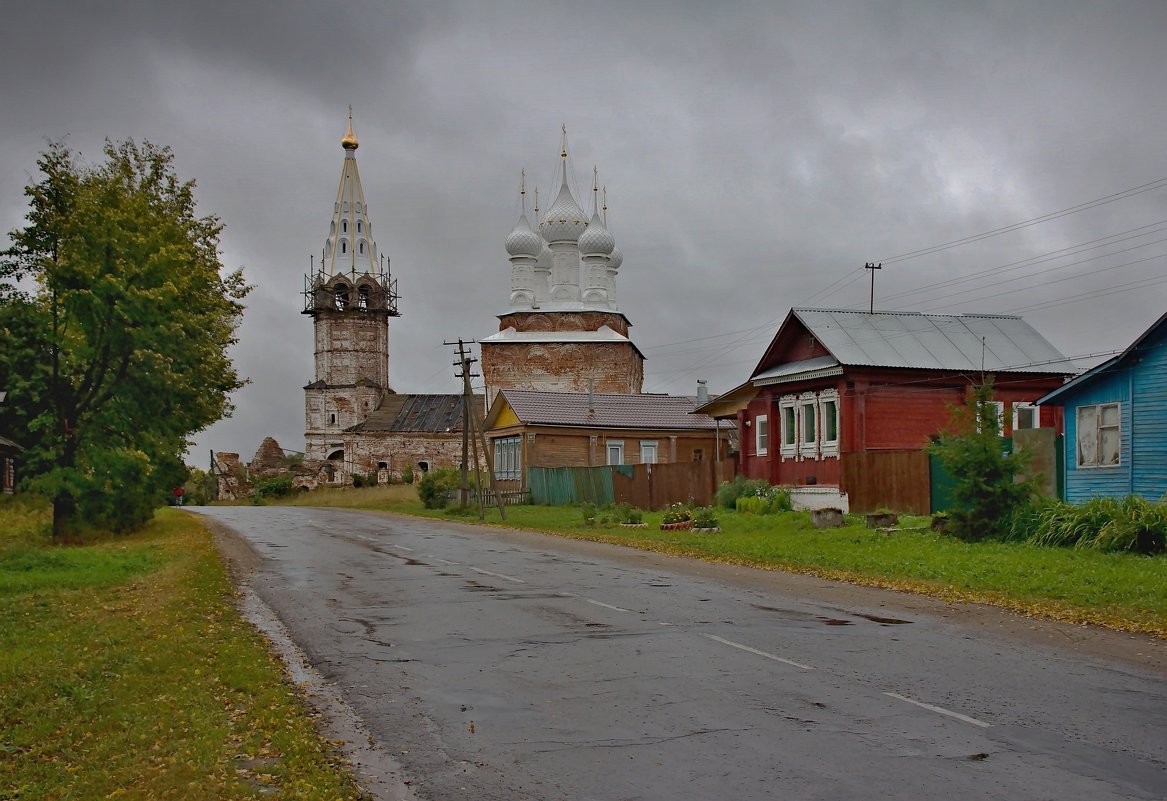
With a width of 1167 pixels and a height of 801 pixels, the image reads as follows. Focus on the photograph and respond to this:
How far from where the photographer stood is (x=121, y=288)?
26.5 metres

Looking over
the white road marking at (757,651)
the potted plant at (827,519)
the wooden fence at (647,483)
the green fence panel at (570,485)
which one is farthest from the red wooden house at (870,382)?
the white road marking at (757,651)

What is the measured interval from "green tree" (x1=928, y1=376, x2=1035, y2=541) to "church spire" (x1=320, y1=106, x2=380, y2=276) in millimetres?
77543

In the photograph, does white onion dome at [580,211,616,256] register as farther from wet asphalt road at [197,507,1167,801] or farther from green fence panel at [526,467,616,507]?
wet asphalt road at [197,507,1167,801]

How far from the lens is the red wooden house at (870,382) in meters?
33.2

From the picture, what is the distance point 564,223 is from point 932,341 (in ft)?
146

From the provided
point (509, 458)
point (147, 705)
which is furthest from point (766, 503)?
point (147, 705)

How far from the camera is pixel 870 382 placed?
110 feet

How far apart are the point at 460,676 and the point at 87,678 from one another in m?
3.19

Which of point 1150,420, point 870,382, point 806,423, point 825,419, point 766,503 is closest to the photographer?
point 1150,420

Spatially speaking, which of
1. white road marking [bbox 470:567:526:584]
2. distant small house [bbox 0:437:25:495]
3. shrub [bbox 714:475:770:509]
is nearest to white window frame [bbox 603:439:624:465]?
shrub [bbox 714:475:770:509]

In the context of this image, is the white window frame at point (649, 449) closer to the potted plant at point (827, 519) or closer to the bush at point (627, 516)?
the bush at point (627, 516)

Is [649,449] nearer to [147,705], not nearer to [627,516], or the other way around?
[627,516]

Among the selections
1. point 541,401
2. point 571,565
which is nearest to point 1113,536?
point 571,565

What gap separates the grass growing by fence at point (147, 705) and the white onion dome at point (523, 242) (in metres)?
61.5
